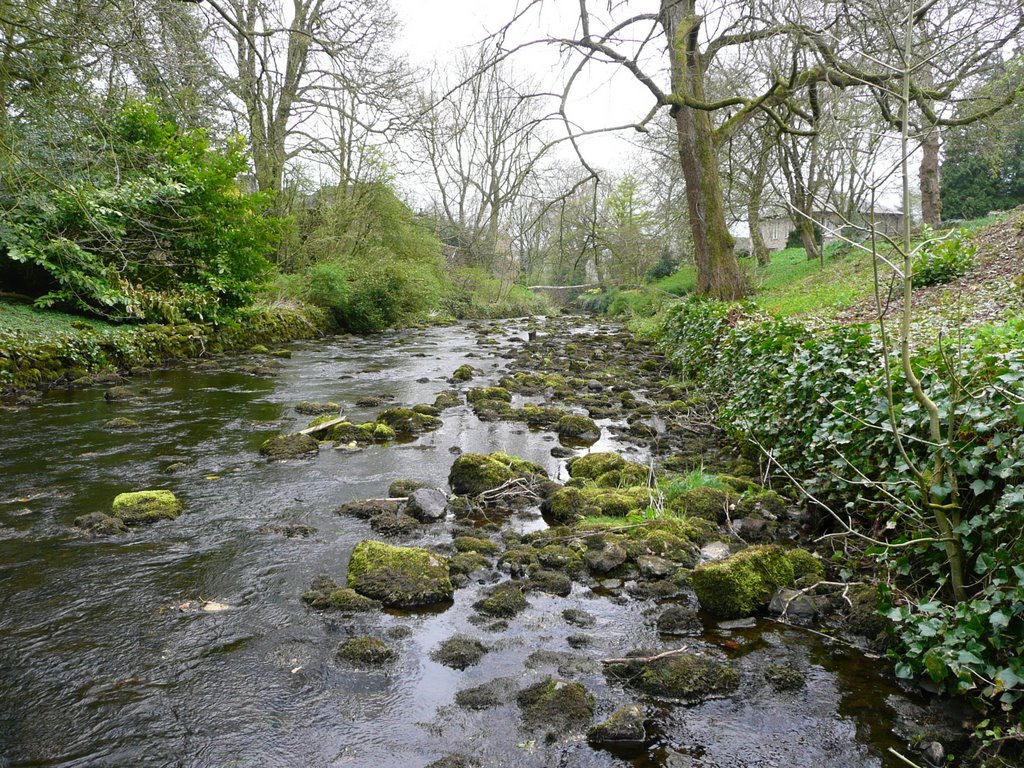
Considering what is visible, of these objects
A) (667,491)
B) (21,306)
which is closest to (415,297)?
(21,306)

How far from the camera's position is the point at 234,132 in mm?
16953

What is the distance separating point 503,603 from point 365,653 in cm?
93

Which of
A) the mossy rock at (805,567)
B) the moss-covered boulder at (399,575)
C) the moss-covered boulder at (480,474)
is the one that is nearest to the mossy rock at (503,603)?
the moss-covered boulder at (399,575)

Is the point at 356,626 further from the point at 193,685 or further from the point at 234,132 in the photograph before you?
the point at 234,132

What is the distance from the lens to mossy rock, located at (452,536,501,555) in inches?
195

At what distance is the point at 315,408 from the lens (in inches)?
385

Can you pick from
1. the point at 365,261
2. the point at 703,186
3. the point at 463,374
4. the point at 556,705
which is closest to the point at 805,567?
the point at 556,705

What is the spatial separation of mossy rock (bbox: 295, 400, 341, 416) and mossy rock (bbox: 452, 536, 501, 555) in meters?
5.16

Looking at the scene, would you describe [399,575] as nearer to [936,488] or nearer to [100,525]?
[100,525]

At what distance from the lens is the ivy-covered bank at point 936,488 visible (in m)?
2.84

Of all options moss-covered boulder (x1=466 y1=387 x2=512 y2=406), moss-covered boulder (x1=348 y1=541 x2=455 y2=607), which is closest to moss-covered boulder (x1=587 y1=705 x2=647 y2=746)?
moss-covered boulder (x1=348 y1=541 x2=455 y2=607)

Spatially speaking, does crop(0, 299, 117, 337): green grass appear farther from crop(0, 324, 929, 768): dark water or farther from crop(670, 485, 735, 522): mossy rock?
crop(670, 485, 735, 522): mossy rock

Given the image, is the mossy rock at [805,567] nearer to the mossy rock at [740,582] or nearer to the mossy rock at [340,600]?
the mossy rock at [740,582]

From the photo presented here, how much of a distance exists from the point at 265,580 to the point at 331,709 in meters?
1.56
